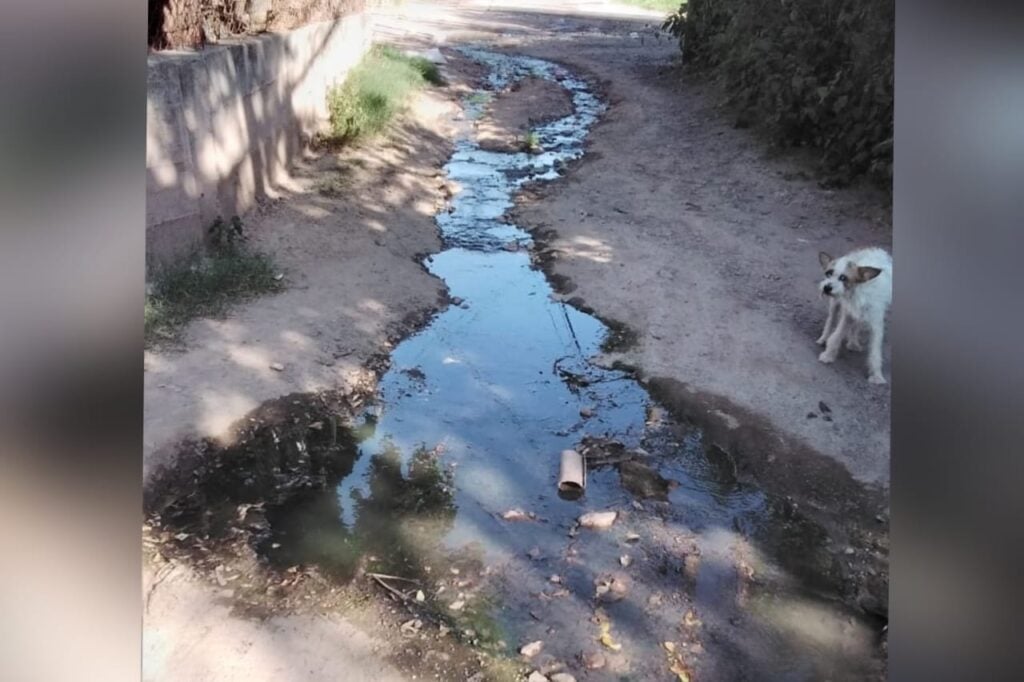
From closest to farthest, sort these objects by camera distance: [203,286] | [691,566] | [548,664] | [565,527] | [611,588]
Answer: [548,664]
[611,588]
[691,566]
[565,527]
[203,286]

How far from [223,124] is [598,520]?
14.8 ft

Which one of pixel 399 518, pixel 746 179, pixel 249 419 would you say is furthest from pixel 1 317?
pixel 746 179

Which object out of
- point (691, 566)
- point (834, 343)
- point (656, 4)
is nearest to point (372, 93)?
point (834, 343)

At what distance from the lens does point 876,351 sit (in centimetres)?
591

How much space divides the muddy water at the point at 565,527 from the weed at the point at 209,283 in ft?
4.02

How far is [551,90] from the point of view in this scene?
15.3m

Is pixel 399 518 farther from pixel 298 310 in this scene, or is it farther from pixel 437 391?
pixel 298 310

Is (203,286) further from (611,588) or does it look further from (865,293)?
(865,293)

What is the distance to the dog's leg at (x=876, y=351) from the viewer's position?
19.1 feet

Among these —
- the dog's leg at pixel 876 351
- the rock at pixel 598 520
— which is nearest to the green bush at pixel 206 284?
the rock at pixel 598 520

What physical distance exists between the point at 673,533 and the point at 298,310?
10.7 ft

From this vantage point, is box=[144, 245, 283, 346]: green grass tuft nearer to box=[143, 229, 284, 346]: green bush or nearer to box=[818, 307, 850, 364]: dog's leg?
box=[143, 229, 284, 346]: green bush

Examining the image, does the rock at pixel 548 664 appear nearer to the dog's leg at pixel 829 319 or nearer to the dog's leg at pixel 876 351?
the dog's leg at pixel 876 351

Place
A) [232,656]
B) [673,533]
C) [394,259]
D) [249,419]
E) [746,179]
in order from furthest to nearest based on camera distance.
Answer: [746,179] < [394,259] < [249,419] < [673,533] < [232,656]
